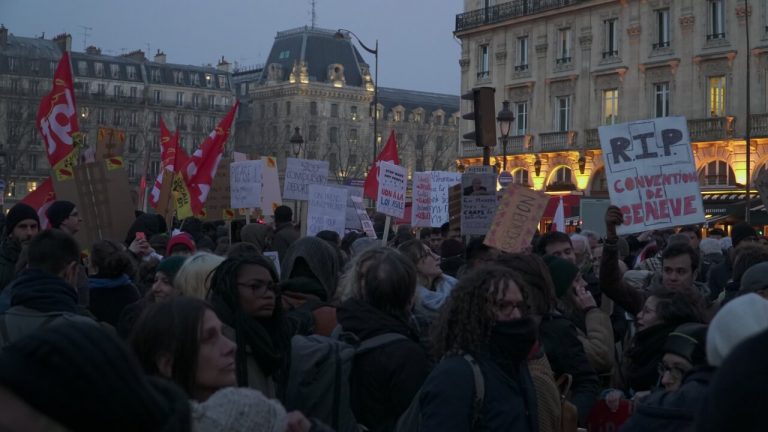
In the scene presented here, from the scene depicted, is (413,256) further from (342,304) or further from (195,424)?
(195,424)

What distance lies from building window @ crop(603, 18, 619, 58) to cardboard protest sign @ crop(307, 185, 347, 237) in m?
28.1

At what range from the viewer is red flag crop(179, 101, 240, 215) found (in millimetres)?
16703

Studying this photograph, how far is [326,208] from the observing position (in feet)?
52.3

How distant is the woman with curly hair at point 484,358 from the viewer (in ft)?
13.9

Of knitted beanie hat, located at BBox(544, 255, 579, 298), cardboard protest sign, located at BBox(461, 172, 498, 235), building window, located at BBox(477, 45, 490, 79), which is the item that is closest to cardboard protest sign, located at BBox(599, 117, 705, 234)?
cardboard protest sign, located at BBox(461, 172, 498, 235)

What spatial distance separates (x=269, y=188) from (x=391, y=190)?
2520 mm

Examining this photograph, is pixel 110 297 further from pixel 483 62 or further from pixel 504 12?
pixel 483 62

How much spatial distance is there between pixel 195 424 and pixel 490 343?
6.08ft

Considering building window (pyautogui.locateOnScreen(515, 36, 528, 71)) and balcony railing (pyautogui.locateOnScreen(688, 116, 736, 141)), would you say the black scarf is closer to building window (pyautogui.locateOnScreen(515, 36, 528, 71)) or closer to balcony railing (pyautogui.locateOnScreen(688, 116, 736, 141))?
balcony railing (pyautogui.locateOnScreen(688, 116, 736, 141))

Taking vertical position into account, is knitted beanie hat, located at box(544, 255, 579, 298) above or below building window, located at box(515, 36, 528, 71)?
below

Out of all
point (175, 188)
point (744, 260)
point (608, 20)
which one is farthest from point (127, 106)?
point (744, 260)

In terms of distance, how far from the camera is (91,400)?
2.08 metres

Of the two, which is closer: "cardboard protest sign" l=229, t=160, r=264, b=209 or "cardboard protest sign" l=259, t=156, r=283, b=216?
"cardboard protest sign" l=229, t=160, r=264, b=209

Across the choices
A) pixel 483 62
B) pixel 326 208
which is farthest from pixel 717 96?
pixel 326 208
